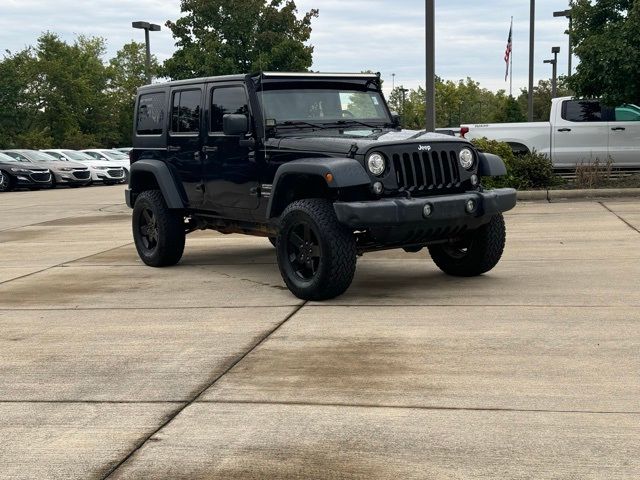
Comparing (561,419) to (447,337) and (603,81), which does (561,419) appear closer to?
(447,337)

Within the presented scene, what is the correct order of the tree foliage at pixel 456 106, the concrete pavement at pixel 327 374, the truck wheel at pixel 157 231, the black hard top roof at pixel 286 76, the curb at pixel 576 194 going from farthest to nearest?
1. the tree foliage at pixel 456 106
2. the curb at pixel 576 194
3. the truck wheel at pixel 157 231
4. the black hard top roof at pixel 286 76
5. the concrete pavement at pixel 327 374

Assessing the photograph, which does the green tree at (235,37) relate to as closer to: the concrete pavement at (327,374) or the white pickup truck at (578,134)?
the white pickup truck at (578,134)

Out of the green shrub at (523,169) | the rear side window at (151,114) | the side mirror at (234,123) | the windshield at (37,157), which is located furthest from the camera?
the windshield at (37,157)

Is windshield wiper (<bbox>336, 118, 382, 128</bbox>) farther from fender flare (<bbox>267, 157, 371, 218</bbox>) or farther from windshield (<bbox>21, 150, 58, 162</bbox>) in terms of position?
windshield (<bbox>21, 150, 58, 162</bbox>)

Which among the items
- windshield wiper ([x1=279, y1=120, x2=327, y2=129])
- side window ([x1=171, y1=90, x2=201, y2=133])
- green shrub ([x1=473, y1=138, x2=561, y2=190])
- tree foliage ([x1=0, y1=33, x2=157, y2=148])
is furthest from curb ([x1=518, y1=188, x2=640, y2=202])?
tree foliage ([x1=0, y1=33, x2=157, y2=148])

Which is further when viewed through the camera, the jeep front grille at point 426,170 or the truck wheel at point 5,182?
the truck wheel at point 5,182

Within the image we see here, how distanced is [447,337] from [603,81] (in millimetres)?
12591

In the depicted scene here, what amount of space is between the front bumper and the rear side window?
3.47 meters

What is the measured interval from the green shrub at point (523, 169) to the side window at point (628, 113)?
5.48 feet

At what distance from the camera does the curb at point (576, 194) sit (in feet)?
51.9

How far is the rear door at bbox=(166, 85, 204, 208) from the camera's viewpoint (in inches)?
354

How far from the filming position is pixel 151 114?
9859 millimetres

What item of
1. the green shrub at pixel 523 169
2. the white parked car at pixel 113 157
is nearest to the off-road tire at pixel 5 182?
the white parked car at pixel 113 157

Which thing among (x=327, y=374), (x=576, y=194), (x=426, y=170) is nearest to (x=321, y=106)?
(x=426, y=170)
